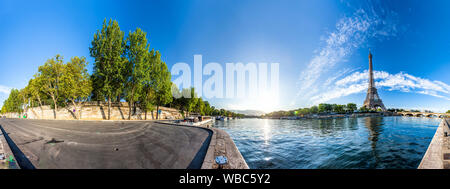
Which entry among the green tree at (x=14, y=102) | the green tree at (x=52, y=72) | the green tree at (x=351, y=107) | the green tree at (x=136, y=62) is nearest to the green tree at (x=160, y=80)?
the green tree at (x=136, y=62)

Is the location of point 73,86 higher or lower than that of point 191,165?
higher

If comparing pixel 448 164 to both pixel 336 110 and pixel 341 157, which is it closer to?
pixel 341 157

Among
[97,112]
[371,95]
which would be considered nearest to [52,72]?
[97,112]

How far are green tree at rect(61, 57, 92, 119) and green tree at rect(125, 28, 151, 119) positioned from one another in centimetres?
846

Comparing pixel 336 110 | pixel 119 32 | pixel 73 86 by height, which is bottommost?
pixel 336 110

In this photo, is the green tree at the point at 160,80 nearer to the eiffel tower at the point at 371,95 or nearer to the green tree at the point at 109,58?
the green tree at the point at 109,58

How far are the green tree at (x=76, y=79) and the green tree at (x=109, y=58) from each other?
4691 mm

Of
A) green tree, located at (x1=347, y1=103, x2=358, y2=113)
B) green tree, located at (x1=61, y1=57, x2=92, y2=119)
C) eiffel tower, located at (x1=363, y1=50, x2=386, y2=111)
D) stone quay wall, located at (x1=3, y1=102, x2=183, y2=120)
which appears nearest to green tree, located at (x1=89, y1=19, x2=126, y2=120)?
green tree, located at (x1=61, y1=57, x2=92, y2=119)

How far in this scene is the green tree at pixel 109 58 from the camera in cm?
2727

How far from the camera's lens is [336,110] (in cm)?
11062

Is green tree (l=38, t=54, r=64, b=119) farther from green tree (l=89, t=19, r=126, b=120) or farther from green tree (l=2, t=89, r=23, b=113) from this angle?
green tree (l=2, t=89, r=23, b=113)
